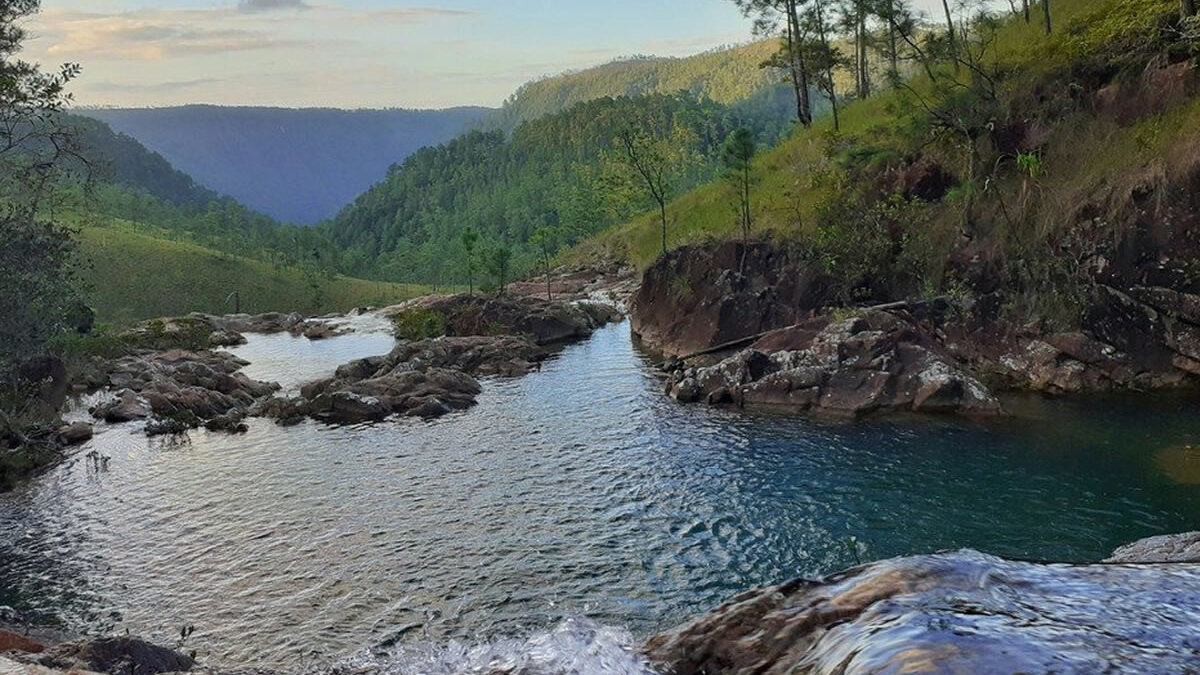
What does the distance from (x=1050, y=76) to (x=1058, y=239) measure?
10.3 m

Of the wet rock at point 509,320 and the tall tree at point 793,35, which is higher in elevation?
the tall tree at point 793,35

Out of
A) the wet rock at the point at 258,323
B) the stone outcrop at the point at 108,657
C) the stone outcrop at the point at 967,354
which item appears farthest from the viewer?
the wet rock at the point at 258,323

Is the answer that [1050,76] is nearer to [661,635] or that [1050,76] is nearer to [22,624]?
[661,635]

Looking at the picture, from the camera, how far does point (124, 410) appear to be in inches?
1626

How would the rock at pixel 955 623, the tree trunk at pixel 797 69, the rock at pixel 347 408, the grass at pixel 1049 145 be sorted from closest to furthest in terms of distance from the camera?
the rock at pixel 955 623 → the grass at pixel 1049 145 → the rock at pixel 347 408 → the tree trunk at pixel 797 69

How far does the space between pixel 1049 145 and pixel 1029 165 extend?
9.01ft

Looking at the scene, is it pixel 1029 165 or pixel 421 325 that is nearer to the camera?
pixel 1029 165

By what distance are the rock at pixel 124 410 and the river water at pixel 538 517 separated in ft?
19.3

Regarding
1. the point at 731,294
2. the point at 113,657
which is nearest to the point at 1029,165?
the point at 731,294

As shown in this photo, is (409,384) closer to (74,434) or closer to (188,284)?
(74,434)

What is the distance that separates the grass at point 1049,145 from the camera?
3678 cm

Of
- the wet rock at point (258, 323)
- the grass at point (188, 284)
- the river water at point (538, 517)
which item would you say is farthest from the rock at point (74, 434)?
the grass at point (188, 284)

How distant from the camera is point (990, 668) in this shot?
23.3 feet

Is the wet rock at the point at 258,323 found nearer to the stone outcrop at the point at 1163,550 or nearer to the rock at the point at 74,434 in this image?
the rock at the point at 74,434
